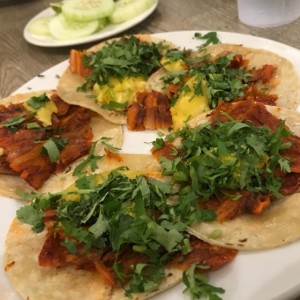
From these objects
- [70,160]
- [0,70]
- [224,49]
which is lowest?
[0,70]

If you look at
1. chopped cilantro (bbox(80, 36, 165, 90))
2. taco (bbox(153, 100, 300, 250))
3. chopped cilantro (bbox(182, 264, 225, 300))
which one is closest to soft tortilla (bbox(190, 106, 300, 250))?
taco (bbox(153, 100, 300, 250))

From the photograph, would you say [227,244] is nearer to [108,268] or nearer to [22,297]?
[108,268]

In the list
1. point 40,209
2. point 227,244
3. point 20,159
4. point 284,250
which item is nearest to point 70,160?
point 20,159

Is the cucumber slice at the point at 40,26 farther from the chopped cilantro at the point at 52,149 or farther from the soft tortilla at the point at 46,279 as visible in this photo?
the soft tortilla at the point at 46,279

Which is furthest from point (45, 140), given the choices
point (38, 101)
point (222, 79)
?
point (222, 79)

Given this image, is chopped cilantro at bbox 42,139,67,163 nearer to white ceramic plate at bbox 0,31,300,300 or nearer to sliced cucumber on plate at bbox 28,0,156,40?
white ceramic plate at bbox 0,31,300,300

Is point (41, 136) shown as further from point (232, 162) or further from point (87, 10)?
point (87, 10)

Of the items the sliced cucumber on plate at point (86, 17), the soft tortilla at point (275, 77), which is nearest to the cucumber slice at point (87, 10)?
the sliced cucumber on plate at point (86, 17)
